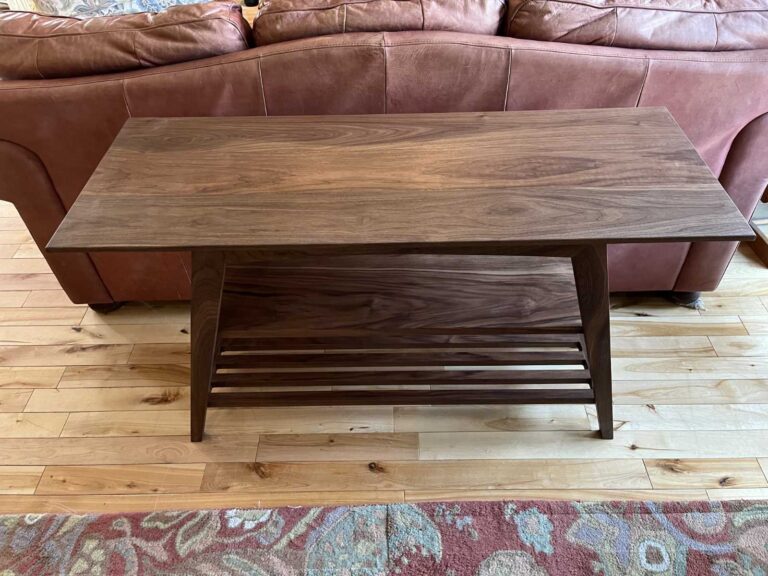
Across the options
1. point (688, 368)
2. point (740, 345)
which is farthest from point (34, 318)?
point (740, 345)

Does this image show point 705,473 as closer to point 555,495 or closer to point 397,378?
point 555,495

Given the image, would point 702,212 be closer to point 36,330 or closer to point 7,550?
point 7,550

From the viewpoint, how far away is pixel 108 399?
1.45 metres

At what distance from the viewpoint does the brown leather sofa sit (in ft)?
3.81

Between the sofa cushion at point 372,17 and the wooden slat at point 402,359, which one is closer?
the sofa cushion at point 372,17

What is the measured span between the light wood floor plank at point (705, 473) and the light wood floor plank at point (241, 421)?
2.05ft

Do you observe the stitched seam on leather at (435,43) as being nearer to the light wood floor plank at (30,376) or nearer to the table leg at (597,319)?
the table leg at (597,319)

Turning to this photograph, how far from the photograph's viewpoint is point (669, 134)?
3.47ft

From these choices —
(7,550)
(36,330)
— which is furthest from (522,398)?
(36,330)

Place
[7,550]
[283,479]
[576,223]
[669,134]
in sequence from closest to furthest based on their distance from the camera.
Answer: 1. [576,223]
2. [669,134]
3. [7,550]
4. [283,479]

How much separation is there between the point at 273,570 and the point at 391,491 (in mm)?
293

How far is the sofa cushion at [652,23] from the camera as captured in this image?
3.82ft

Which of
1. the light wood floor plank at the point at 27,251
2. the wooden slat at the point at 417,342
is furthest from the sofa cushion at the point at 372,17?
the light wood floor plank at the point at 27,251

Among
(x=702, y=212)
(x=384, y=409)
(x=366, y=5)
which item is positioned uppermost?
(x=366, y=5)
